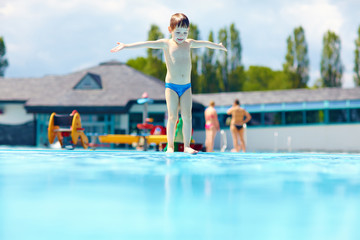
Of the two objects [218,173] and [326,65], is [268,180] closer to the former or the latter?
[218,173]

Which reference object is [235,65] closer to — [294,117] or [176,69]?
[294,117]

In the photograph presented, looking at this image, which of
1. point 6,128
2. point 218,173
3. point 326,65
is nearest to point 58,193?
point 218,173

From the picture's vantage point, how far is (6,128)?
28172 millimetres

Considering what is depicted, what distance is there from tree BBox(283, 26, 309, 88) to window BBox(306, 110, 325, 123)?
12.4 m

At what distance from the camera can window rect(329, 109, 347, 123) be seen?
2488 centimetres

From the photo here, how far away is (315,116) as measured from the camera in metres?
25.4

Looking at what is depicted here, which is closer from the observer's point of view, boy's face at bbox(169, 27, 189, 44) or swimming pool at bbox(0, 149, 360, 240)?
swimming pool at bbox(0, 149, 360, 240)

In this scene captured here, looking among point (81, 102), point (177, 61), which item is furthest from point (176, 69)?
point (81, 102)

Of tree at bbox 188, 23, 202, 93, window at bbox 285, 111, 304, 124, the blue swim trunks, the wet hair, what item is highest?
tree at bbox 188, 23, 202, 93

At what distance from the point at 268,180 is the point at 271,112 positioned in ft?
78.9

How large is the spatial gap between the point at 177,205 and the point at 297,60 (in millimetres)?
38329

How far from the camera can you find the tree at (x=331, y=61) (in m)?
38.1

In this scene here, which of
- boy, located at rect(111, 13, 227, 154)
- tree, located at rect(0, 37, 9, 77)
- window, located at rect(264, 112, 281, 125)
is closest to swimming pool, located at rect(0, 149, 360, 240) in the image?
boy, located at rect(111, 13, 227, 154)

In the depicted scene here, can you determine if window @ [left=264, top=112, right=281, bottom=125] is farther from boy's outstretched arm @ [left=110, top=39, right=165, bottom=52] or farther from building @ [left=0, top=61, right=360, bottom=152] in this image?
boy's outstretched arm @ [left=110, top=39, right=165, bottom=52]
